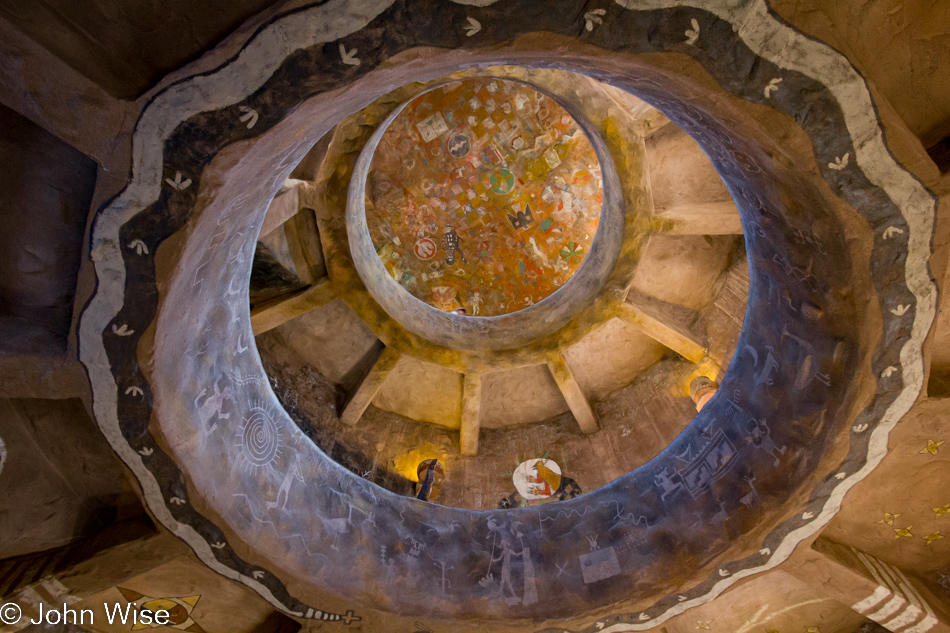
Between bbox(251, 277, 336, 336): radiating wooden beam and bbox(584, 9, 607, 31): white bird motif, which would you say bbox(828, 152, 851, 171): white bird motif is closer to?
bbox(584, 9, 607, 31): white bird motif

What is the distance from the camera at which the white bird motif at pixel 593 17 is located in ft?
9.98

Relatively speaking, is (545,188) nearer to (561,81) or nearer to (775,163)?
(561,81)

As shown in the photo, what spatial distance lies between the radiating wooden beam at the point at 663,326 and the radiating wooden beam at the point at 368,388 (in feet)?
12.1

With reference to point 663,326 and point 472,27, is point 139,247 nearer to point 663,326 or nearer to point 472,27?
point 472,27

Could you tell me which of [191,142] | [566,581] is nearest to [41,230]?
[191,142]

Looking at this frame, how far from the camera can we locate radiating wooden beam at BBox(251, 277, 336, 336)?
739 centimetres

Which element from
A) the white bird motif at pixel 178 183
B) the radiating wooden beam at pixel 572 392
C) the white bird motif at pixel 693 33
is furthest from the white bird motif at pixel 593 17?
the radiating wooden beam at pixel 572 392

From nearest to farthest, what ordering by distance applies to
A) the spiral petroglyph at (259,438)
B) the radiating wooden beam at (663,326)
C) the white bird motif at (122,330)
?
the white bird motif at (122,330) → the spiral petroglyph at (259,438) → the radiating wooden beam at (663,326)

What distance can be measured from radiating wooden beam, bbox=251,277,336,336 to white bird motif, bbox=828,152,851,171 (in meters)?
6.41

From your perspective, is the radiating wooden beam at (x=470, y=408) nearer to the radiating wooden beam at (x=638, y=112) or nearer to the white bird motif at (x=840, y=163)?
the radiating wooden beam at (x=638, y=112)

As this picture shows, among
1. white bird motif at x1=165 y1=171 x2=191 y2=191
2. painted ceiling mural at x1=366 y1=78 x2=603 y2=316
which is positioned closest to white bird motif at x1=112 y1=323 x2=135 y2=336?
white bird motif at x1=165 y1=171 x2=191 y2=191

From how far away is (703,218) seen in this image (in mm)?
6844

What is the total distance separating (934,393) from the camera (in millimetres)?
4246

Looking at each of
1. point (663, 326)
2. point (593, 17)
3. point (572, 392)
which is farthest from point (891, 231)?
point (572, 392)
